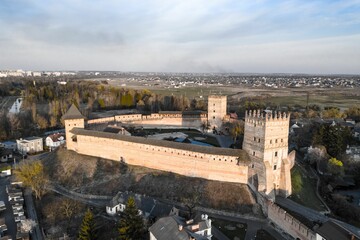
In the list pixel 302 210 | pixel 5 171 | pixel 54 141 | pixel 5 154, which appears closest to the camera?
pixel 302 210

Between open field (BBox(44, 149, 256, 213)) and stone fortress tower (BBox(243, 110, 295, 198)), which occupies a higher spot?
stone fortress tower (BBox(243, 110, 295, 198))

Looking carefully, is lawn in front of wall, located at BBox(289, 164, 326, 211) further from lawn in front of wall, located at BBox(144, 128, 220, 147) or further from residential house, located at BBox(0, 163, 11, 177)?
residential house, located at BBox(0, 163, 11, 177)

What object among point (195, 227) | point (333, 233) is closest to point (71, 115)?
point (195, 227)

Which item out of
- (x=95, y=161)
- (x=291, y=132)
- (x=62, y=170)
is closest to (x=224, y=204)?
(x=95, y=161)

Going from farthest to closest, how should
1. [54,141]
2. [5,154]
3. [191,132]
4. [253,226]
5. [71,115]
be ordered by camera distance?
1. [54,141]
2. [191,132]
3. [5,154]
4. [71,115]
5. [253,226]

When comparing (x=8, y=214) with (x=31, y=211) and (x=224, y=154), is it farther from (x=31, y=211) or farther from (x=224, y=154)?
(x=224, y=154)

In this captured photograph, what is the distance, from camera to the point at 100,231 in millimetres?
24172

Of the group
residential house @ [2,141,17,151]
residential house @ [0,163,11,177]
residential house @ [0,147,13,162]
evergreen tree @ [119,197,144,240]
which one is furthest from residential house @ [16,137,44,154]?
evergreen tree @ [119,197,144,240]

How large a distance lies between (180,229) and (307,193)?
16544 millimetres

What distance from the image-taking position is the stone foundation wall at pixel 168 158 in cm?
2830

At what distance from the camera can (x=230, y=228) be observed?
23.6 metres

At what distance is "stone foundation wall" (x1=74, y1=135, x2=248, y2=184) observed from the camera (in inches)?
1114

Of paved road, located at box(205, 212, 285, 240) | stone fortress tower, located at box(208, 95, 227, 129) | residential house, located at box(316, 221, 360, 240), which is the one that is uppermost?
stone fortress tower, located at box(208, 95, 227, 129)

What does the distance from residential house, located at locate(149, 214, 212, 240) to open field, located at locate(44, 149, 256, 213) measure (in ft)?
19.1
